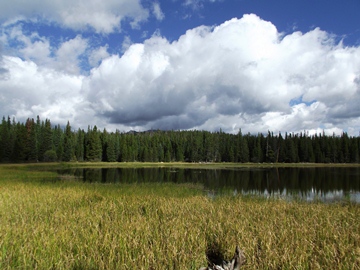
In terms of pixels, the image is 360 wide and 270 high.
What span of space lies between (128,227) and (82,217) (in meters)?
2.53

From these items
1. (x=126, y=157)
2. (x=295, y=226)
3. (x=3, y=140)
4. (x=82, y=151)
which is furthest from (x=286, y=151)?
(x=295, y=226)

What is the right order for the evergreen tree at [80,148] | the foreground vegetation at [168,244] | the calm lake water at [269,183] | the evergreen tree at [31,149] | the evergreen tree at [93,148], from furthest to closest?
the evergreen tree at [80,148] < the evergreen tree at [93,148] < the evergreen tree at [31,149] < the calm lake water at [269,183] < the foreground vegetation at [168,244]

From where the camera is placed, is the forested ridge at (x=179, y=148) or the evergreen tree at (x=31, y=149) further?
the forested ridge at (x=179, y=148)

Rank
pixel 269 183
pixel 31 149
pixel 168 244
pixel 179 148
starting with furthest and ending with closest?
pixel 179 148, pixel 31 149, pixel 269 183, pixel 168 244

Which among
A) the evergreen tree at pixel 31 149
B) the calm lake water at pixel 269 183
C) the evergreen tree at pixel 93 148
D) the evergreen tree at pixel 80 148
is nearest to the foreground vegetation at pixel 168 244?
the calm lake water at pixel 269 183

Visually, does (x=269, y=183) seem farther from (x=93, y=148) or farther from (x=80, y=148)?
(x=80, y=148)

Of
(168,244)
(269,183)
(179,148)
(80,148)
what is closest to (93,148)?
(80,148)

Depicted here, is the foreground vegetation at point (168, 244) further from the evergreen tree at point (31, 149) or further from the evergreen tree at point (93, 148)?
the evergreen tree at point (93, 148)

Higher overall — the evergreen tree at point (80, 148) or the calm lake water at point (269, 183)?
the evergreen tree at point (80, 148)

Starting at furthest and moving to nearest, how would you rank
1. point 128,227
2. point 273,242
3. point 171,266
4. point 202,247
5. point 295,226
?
point 295,226 → point 128,227 → point 273,242 → point 202,247 → point 171,266

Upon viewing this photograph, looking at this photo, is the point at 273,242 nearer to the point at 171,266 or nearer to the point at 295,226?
the point at 295,226

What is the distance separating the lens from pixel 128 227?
856 cm

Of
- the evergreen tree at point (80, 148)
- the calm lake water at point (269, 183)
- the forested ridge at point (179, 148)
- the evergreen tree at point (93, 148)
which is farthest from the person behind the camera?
the evergreen tree at point (80, 148)

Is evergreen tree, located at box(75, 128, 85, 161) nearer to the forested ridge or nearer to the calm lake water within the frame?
the forested ridge
